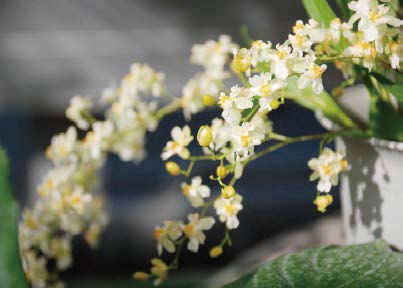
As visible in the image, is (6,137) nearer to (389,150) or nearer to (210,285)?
(210,285)

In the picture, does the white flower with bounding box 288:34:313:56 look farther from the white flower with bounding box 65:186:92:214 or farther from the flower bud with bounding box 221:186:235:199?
the white flower with bounding box 65:186:92:214

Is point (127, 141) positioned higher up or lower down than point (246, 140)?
higher up

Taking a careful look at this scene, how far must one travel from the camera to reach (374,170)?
57 centimetres

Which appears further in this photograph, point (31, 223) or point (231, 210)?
point (31, 223)

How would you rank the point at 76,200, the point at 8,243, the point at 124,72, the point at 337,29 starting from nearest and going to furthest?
the point at 8,243 → the point at 337,29 → the point at 76,200 → the point at 124,72

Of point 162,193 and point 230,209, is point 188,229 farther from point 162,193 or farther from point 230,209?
point 162,193

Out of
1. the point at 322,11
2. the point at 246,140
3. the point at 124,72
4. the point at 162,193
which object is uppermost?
the point at 124,72

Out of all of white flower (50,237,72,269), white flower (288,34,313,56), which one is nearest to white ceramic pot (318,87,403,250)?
white flower (288,34,313,56)

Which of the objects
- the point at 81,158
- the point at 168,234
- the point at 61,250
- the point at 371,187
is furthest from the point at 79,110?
the point at 371,187

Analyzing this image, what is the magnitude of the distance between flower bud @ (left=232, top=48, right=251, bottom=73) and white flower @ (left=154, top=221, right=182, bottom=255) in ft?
0.53

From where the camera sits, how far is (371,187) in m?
0.58

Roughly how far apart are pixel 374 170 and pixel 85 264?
1914mm

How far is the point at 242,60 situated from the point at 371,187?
193mm

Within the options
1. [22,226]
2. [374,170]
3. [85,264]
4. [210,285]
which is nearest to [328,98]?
[374,170]
